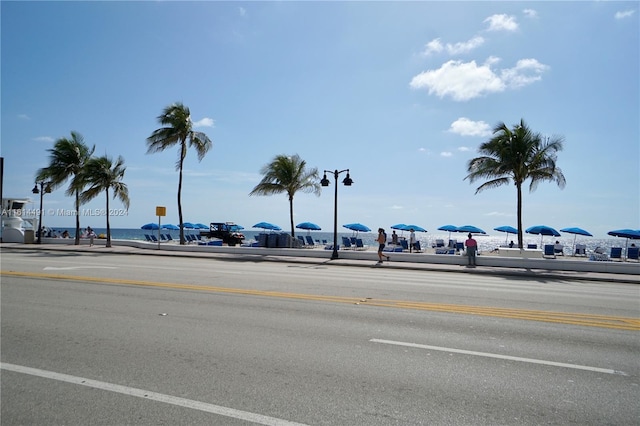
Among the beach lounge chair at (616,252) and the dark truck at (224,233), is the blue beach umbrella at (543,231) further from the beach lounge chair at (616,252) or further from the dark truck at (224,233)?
the dark truck at (224,233)

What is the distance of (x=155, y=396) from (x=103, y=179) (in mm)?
35560

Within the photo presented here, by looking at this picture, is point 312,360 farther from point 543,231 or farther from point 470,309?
point 543,231

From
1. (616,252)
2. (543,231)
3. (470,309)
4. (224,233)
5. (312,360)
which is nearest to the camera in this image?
(312,360)

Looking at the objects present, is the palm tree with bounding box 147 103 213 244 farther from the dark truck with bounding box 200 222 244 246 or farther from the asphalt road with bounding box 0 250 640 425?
the asphalt road with bounding box 0 250 640 425

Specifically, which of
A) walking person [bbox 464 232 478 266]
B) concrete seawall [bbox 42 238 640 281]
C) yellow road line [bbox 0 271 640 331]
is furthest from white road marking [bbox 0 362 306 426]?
concrete seawall [bbox 42 238 640 281]

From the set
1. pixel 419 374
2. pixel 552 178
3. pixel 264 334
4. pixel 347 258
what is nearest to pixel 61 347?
pixel 264 334

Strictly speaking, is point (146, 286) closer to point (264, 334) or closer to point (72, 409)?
point (264, 334)

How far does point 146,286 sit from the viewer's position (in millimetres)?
11828

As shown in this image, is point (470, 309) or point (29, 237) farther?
point (29, 237)

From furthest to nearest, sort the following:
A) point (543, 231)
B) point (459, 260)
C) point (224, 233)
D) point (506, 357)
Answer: point (224, 233) → point (543, 231) → point (459, 260) → point (506, 357)

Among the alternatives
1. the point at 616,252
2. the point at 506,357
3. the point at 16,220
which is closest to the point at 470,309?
the point at 506,357

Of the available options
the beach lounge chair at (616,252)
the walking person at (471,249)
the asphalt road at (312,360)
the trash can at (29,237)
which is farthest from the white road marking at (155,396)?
the trash can at (29,237)

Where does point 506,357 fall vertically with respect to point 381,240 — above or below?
below

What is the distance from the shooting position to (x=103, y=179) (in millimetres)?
35656
